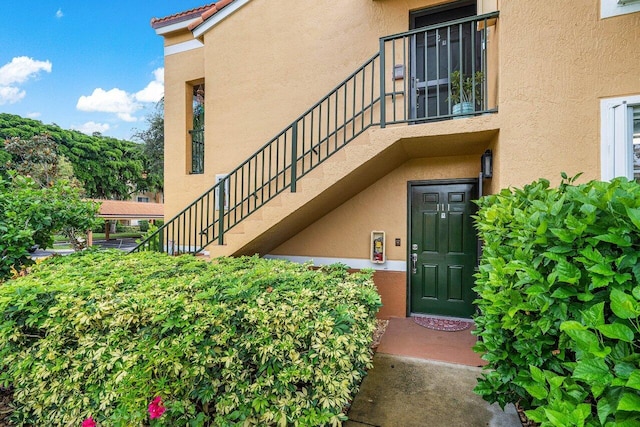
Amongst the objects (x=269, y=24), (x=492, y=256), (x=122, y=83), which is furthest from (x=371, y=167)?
(x=122, y=83)

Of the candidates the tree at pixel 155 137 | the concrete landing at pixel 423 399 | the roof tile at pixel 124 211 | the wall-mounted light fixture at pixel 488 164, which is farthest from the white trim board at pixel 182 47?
the roof tile at pixel 124 211

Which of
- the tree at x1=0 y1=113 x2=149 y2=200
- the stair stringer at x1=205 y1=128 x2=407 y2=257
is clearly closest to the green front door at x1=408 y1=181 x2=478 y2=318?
the stair stringer at x1=205 y1=128 x2=407 y2=257

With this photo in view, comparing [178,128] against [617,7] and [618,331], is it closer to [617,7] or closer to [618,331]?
[617,7]

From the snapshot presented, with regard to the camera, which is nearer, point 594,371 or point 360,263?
point 594,371

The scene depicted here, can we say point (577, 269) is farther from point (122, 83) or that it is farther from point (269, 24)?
point (122, 83)

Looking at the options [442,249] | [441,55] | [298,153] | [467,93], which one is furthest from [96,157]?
[467,93]

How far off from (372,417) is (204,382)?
149cm

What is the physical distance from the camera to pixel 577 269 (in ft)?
4.16

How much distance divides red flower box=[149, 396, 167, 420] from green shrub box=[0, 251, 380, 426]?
4 centimetres

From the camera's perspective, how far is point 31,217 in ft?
12.2

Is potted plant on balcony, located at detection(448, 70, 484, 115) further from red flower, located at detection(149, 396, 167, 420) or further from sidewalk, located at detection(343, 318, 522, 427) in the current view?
red flower, located at detection(149, 396, 167, 420)

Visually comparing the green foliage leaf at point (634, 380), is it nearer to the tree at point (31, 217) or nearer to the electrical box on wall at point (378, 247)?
the electrical box on wall at point (378, 247)

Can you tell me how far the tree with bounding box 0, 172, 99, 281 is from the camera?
343 cm

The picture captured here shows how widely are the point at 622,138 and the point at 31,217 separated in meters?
6.79
